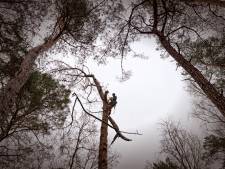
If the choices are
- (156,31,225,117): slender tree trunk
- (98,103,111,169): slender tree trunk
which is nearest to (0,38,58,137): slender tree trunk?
(98,103,111,169): slender tree trunk

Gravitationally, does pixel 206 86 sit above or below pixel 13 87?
above

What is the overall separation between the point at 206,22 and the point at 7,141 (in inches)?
350

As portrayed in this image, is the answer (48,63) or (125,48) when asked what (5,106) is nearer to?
(48,63)

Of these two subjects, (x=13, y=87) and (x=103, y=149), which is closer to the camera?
(x=13, y=87)

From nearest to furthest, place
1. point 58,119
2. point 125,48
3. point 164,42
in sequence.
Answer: point 164,42
point 125,48
point 58,119

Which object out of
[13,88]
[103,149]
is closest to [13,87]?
[13,88]

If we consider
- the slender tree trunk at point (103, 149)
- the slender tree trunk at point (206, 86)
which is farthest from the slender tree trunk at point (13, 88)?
the slender tree trunk at point (206, 86)

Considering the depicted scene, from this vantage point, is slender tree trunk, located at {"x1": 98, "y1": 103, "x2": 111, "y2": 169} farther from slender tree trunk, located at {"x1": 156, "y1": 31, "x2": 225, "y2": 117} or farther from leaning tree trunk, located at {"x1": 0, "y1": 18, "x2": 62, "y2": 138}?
slender tree trunk, located at {"x1": 156, "y1": 31, "x2": 225, "y2": 117}

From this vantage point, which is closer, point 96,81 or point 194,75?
point 194,75

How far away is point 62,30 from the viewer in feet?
24.8

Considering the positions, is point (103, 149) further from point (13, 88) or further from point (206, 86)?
point (206, 86)

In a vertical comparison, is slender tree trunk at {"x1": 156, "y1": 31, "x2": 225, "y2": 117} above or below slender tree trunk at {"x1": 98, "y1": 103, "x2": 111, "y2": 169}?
above

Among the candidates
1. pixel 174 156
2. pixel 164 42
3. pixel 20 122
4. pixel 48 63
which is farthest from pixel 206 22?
pixel 174 156

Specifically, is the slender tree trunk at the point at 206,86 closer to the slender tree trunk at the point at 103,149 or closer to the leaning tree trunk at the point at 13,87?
the slender tree trunk at the point at 103,149
